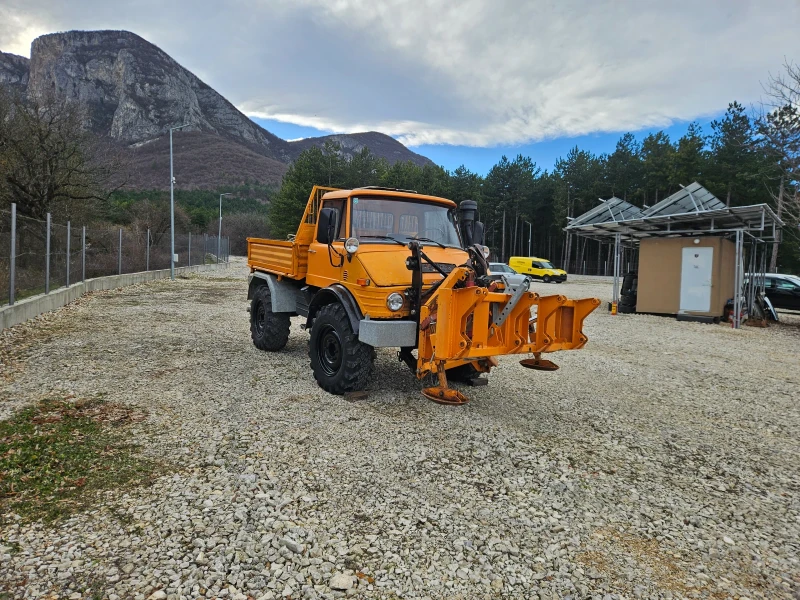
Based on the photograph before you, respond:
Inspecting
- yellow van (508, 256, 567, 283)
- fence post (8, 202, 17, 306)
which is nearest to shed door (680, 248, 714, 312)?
fence post (8, 202, 17, 306)

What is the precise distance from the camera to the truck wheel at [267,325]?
298 inches

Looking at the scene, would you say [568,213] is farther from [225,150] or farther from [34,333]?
[225,150]

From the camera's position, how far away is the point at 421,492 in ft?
11.3

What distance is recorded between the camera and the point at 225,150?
89500mm

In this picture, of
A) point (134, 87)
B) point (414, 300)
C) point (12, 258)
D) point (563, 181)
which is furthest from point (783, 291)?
point (134, 87)

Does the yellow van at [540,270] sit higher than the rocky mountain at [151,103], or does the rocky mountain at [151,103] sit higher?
the rocky mountain at [151,103]

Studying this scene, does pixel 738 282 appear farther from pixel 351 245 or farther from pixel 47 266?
pixel 47 266

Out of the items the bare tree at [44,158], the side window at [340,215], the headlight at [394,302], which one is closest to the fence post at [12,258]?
the side window at [340,215]

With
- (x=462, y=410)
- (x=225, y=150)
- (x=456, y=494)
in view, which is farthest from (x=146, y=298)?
(x=225, y=150)

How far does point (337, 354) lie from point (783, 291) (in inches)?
754

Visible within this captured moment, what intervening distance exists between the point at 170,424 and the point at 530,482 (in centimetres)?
321

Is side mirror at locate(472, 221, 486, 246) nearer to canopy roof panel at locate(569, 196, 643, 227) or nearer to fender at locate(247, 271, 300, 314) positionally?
fender at locate(247, 271, 300, 314)

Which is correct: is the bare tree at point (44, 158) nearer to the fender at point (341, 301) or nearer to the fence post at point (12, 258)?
the fence post at point (12, 258)

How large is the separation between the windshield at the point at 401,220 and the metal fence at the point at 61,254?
23.2ft
